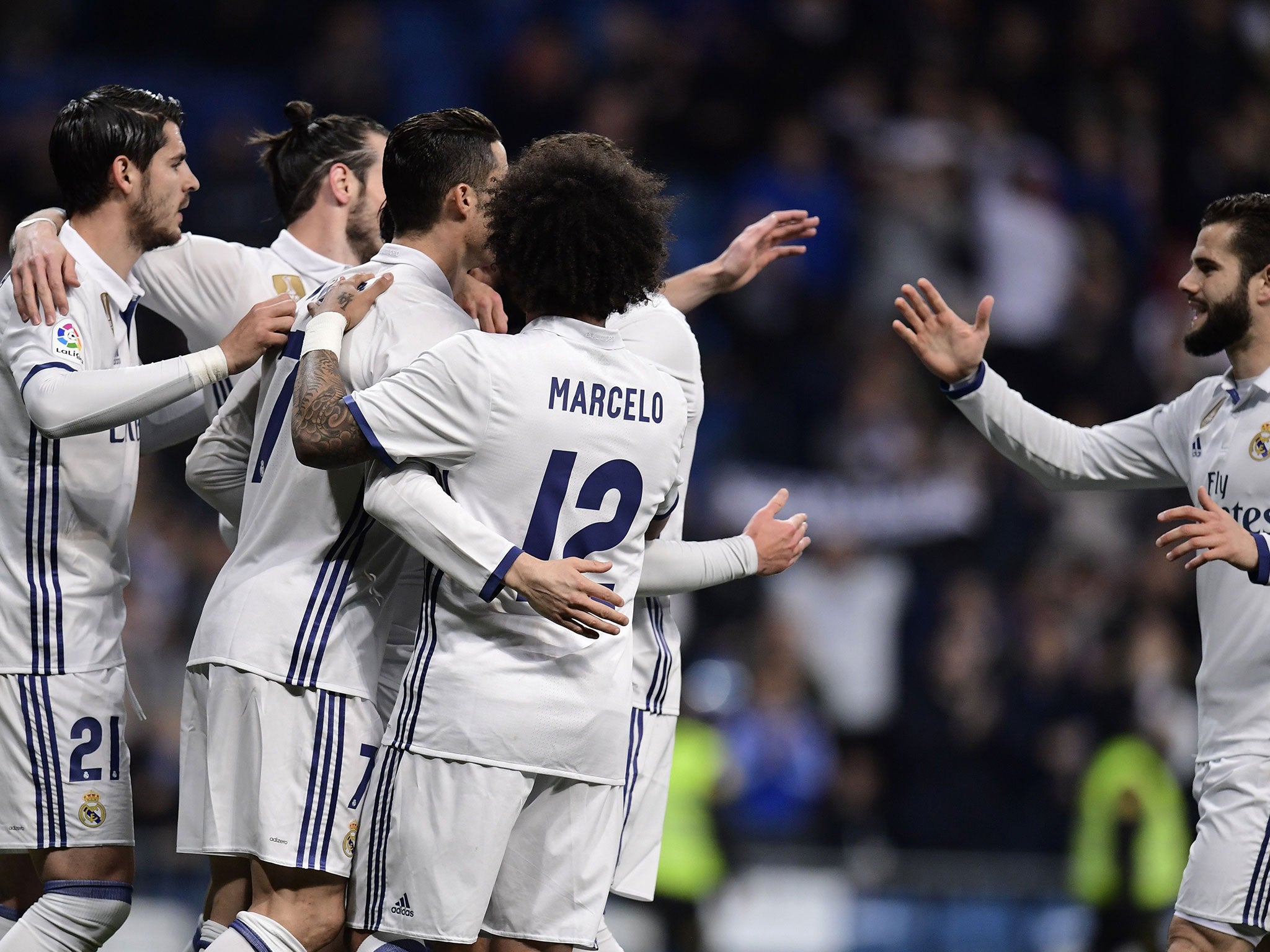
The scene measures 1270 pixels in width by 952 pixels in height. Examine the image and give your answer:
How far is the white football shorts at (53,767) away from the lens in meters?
4.14

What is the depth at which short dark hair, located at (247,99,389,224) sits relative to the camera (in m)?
4.80

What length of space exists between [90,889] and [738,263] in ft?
8.93

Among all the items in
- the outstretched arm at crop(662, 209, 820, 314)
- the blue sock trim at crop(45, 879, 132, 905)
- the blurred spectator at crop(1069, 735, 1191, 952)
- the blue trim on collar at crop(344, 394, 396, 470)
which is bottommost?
the blurred spectator at crop(1069, 735, 1191, 952)

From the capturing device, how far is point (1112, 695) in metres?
9.38

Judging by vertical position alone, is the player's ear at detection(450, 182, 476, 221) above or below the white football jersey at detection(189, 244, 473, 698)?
above

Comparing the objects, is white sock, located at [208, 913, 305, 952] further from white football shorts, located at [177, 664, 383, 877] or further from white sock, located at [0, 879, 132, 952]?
white sock, located at [0, 879, 132, 952]

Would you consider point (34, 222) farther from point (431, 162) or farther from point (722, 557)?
point (722, 557)

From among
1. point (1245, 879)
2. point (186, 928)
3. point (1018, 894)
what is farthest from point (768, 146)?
point (1245, 879)

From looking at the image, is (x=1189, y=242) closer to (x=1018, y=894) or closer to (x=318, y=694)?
(x=1018, y=894)

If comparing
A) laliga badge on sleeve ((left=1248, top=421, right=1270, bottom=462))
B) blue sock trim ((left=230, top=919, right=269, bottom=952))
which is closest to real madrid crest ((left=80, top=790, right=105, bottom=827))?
blue sock trim ((left=230, top=919, right=269, bottom=952))

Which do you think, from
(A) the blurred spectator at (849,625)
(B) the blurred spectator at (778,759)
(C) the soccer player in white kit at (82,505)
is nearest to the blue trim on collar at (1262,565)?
(C) the soccer player in white kit at (82,505)

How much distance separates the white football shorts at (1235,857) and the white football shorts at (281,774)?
7.84ft

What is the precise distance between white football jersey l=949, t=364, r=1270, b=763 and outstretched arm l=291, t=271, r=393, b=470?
2201 mm

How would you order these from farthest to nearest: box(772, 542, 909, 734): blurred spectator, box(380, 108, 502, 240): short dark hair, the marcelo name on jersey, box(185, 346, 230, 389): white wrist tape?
box(772, 542, 909, 734): blurred spectator, box(185, 346, 230, 389): white wrist tape, box(380, 108, 502, 240): short dark hair, the marcelo name on jersey
